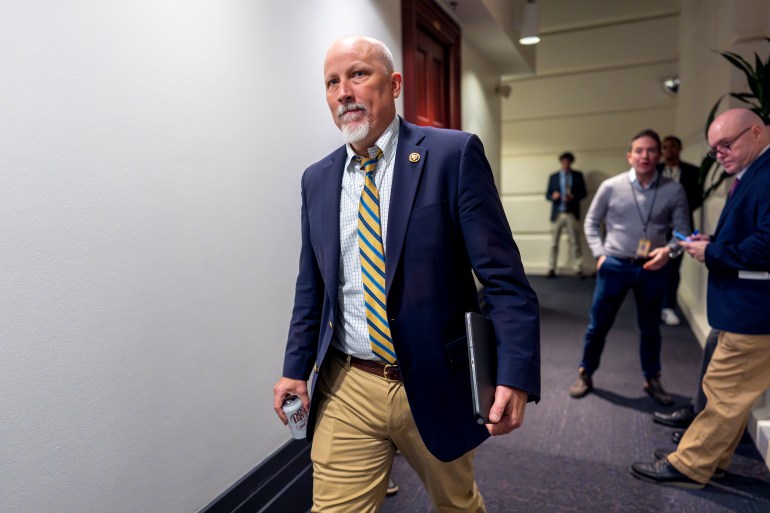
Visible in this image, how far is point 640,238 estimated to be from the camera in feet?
9.25

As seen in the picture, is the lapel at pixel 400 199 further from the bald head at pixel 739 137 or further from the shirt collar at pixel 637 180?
the shirt collar at pixel 637 180

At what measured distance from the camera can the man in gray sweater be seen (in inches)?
110

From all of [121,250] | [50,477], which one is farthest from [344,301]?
[50,477]

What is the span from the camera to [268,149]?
2021 mm

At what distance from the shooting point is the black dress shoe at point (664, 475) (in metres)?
2.12

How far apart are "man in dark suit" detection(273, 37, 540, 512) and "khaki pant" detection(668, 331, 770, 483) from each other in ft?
4.05

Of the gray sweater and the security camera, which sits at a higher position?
the security camera

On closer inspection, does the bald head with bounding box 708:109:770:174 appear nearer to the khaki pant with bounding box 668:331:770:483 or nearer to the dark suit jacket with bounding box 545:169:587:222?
the khaki pant with bounding box 668:331:770:483

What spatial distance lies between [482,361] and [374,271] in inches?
12.5

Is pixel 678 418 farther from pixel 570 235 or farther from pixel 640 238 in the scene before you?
pixel 570 235

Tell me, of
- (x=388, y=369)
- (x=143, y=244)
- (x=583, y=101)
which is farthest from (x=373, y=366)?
(x=583, y=101)

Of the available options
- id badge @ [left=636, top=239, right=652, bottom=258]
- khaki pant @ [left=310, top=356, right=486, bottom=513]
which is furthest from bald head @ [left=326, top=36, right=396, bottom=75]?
id badge @ [left=636, top=239, right=652, bottom=258]

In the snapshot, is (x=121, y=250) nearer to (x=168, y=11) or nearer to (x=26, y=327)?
(x=26, y=327)

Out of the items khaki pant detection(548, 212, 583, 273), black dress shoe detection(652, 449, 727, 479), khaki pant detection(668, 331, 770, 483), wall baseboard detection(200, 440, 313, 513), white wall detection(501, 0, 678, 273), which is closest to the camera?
wall baseboard detection(200, 440, 313, 513)
